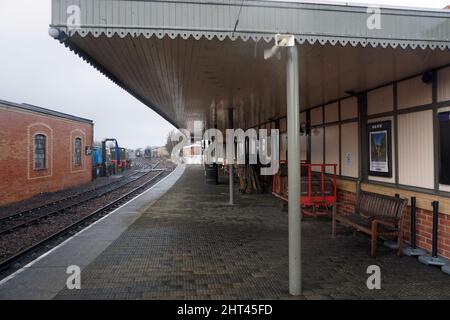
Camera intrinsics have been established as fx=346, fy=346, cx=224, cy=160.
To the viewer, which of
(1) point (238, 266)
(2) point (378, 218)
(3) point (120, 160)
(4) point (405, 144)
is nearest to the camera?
(1) point (238, 266)

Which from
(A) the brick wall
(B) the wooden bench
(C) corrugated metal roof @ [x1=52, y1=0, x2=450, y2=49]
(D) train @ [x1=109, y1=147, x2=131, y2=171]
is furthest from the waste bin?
(D) train @ [x1=109, y1=147, x2=131, y2=171]

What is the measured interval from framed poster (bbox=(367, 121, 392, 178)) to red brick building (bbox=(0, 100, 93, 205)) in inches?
474

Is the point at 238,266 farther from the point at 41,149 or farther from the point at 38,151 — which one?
the point at 41,149

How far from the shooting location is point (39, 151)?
50.2ft

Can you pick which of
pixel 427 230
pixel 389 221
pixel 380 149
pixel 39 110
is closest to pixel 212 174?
pixel 39 110

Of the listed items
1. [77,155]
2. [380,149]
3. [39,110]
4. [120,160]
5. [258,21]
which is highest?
[39,110]

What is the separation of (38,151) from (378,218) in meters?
14.4

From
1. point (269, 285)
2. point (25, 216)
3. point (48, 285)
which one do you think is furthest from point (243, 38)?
point (25, 216)

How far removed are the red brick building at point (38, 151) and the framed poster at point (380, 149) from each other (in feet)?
39.5

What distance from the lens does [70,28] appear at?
11.7ft

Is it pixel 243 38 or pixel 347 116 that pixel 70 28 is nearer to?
pixel 243 38

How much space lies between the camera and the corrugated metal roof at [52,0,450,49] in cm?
363

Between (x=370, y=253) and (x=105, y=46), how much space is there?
16.4 ft

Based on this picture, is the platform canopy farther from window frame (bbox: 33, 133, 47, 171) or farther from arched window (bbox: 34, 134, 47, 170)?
arched window (bbox: 34, 134, 47, 170)
